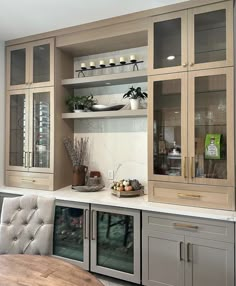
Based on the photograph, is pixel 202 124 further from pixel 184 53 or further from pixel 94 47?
pixel 94 47

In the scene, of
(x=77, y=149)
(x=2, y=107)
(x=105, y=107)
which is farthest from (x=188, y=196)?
(x=2, y=107)

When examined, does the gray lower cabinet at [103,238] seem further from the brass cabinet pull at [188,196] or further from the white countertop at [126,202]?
the brass cabinet pull at [188,196]

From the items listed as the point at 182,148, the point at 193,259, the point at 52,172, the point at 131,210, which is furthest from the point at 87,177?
the point at 193,259

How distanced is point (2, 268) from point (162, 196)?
1476 millimetres

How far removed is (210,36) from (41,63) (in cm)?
195

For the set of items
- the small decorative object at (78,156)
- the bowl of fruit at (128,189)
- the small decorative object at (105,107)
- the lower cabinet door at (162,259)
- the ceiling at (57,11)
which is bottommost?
the lower cabinet door at (162,259)

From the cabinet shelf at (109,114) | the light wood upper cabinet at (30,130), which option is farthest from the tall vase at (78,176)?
the cabinet shelf at (109,114)

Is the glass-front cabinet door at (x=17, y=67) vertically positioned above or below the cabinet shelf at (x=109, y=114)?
above

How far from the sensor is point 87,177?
3180 millimetres

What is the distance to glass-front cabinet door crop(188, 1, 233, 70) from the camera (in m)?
2.15

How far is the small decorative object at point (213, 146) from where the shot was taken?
2206mm

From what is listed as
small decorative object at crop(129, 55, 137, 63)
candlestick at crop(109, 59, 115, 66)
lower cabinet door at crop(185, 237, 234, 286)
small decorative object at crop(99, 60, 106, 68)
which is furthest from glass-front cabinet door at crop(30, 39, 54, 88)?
lower cabinet door at crop(185, 237, 234, 286)

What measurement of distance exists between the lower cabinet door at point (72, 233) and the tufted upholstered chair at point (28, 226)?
0.81m

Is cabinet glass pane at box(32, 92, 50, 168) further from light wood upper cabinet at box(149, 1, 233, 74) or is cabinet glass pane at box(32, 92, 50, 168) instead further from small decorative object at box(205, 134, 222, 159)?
small decorative object at box(205, 134, 222, 159)
